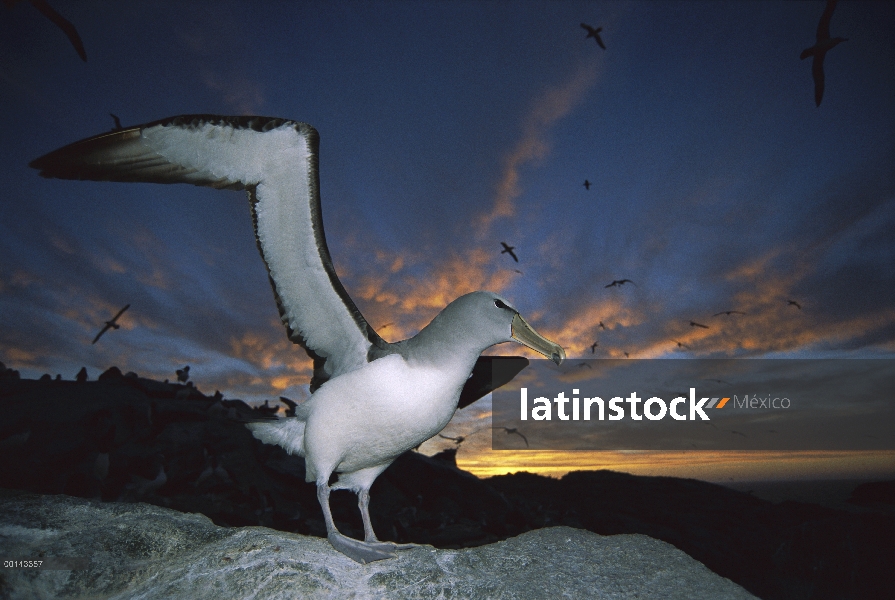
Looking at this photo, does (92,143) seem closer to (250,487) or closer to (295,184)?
(295,184)

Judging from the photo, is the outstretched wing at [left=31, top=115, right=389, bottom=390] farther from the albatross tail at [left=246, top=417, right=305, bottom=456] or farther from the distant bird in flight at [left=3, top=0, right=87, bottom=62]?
the distant bird in flight at [left=3, top=0, right=87, bottom=62]

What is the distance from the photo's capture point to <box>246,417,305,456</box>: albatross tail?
4.82 m

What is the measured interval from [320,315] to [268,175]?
4.62 ft

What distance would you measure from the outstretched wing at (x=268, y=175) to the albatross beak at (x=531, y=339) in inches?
48.2

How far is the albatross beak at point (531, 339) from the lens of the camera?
4020 millimetres

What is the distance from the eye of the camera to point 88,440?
10.4 m

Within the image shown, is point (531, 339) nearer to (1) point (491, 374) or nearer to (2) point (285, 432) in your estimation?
(1) point (491, 374)

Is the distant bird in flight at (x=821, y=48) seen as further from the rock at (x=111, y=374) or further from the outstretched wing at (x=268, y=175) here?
the rock at (x=111, y=374)

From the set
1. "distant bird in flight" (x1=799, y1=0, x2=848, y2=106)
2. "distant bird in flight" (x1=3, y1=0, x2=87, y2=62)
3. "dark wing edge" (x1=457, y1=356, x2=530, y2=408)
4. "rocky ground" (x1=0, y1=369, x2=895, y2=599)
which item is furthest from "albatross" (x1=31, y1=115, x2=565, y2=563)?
"distant bird in flight" (x1=799, y1=0, x2=848, y2=106)

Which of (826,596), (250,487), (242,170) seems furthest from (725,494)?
(242,170)

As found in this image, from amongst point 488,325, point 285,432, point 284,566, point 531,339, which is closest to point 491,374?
point 531,339

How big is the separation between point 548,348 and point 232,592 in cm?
280

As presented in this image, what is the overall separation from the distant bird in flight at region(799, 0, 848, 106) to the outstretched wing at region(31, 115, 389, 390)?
11.8m

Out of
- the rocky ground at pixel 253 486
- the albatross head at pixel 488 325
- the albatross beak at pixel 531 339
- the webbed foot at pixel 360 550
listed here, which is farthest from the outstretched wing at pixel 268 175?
the rocky ground at pixel 253 486
